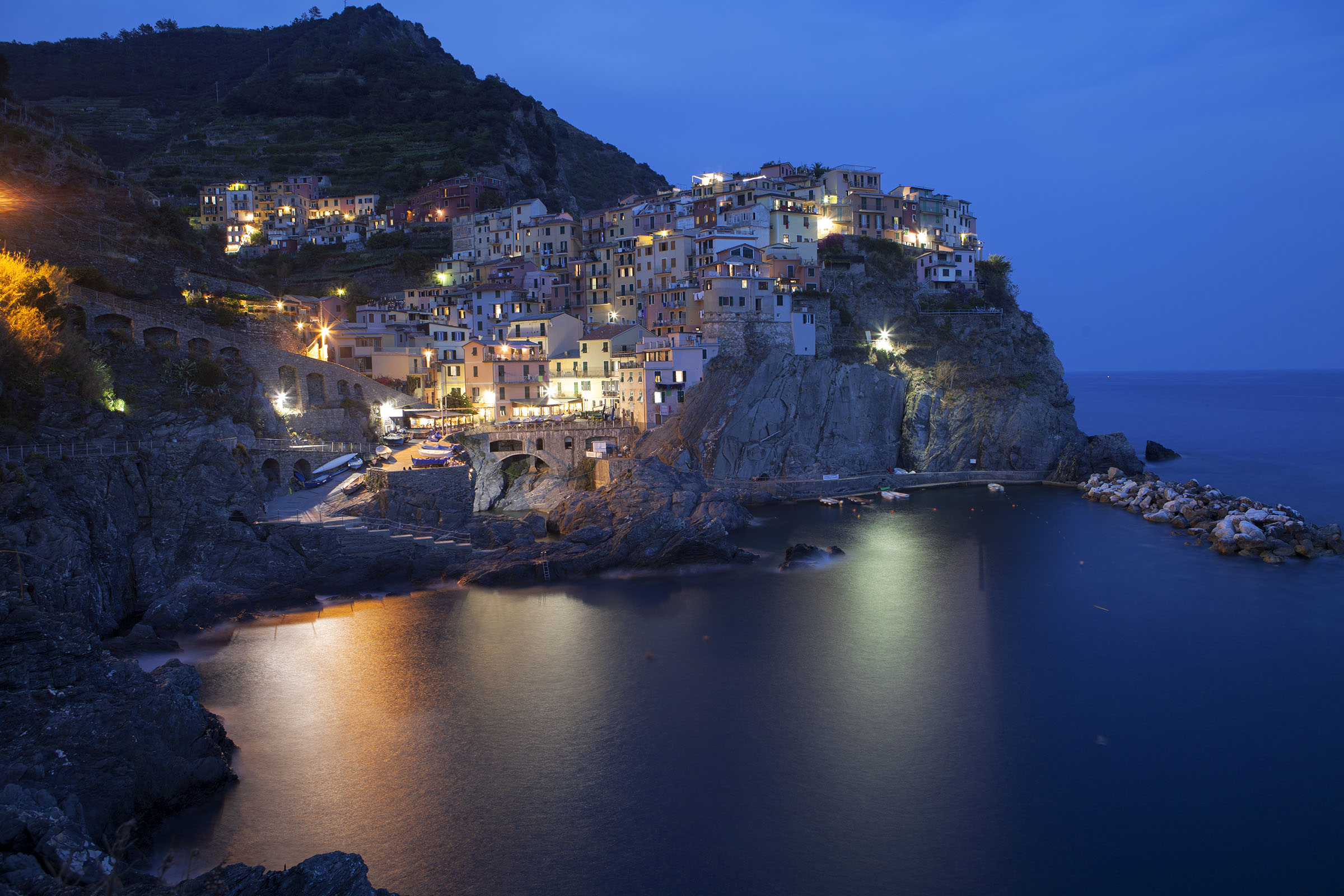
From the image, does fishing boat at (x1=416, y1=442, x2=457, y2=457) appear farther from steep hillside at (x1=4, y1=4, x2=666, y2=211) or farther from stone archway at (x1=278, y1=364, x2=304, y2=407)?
steep hillside at (x1=4, y1=4, x2=666, y2=211)

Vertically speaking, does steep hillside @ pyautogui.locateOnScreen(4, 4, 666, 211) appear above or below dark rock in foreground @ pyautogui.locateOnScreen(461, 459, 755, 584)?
above

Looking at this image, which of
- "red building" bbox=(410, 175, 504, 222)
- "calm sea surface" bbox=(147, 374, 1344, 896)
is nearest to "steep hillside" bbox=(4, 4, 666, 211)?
"red building" bbox=(410, 175, 504, 222)

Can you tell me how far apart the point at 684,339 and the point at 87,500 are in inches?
1016

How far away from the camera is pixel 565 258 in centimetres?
5516

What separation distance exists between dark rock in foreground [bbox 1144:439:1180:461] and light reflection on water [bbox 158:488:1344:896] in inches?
1140

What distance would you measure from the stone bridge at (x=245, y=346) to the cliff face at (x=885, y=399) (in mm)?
14098

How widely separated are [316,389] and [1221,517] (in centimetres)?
3873

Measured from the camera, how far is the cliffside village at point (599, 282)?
41969 millimetres

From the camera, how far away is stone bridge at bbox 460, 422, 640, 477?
36.8m

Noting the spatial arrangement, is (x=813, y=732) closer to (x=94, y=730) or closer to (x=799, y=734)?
(x=799, y=734)

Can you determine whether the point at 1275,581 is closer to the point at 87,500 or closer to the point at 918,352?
the point at 918,352

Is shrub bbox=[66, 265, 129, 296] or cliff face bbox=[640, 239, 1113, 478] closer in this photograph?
shrub bbox=[66, 265, 129, 296]

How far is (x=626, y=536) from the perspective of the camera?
2933cm

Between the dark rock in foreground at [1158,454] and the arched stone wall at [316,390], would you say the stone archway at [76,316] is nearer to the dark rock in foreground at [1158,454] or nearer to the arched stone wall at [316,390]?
the arched stone wall at [316,390]
